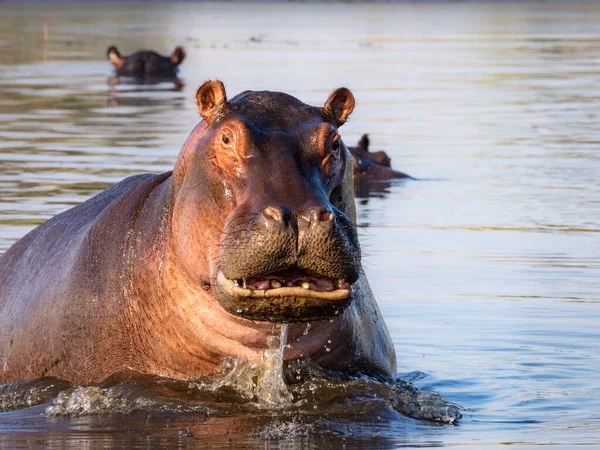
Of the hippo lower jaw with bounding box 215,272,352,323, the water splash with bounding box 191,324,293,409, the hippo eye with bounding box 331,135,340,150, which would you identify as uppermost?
→ the hippo eye with bounding box 331,135,340,150

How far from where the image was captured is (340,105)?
6.48m

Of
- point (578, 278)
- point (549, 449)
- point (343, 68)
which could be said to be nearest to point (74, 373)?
point (549, 449)

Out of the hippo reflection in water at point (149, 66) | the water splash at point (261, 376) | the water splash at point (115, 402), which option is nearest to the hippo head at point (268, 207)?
the water splash at point (261, 376)

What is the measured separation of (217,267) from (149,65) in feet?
80.4

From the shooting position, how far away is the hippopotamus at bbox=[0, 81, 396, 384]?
18.6 ft

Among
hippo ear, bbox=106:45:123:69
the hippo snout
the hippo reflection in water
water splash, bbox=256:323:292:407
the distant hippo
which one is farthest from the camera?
hippo ear, bbox=106:45:123:69

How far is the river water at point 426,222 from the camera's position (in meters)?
6.41

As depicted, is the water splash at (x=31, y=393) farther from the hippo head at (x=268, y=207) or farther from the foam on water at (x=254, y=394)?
the hippo head at (x=268, y=207)

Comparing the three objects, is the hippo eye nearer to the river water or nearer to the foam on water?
the foam on water

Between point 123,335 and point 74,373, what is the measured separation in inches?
11.8

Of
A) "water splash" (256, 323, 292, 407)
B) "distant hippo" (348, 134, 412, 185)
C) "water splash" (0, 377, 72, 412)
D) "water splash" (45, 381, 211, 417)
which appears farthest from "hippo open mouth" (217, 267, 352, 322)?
"distant hippo" (348, 134, 412, 185)

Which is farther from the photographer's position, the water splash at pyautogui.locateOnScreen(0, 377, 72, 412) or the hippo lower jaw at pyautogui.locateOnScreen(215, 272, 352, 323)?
the water splash at pyautogui.locateOnScreen(0, 377, 72, 412)

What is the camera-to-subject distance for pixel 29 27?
56.8 m

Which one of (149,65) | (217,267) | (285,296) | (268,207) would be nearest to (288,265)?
(285,296)
